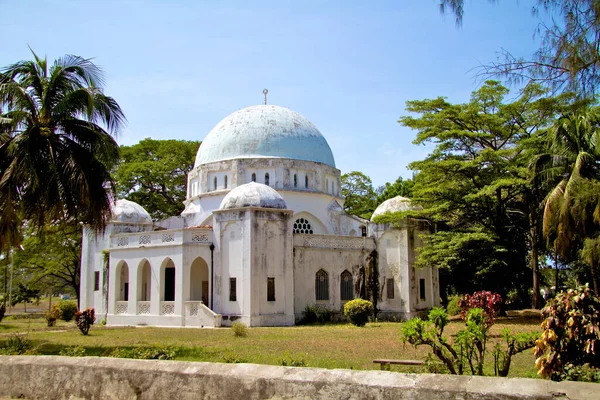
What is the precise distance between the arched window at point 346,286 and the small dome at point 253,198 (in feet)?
16.9

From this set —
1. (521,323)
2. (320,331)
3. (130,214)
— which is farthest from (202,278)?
(521,323)

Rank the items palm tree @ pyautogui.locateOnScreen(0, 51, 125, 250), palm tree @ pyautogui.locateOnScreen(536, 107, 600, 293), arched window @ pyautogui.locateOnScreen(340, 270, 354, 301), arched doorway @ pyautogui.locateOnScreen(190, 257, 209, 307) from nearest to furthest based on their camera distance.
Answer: palm tree @ pyautogui.locateOnScreen(0, 51, 125, 250), palm tree @ pyautogui.locateOnScreen(536, 107, 600, 293), arched window @ pyautogui.locateOnScreen(340, 270, 354, 301), arched doorway @ pyautogui.locateOnScreen(190, 257, 209, 307)

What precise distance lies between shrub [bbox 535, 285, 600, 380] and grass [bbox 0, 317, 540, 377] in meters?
3.15

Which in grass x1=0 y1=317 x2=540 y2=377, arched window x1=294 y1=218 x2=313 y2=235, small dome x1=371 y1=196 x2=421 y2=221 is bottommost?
grass x1=0 y1=317 x2=540 y2=377

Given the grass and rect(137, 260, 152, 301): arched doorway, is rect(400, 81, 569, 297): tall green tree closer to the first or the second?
the grass

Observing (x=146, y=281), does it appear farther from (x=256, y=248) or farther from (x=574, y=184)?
(x=574, y=184)

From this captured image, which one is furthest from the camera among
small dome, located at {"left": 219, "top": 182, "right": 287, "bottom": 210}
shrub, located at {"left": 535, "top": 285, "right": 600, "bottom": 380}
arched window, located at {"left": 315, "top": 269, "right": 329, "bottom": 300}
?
arched window, located at {"left": 315, "top": 269, "right": 329, "bottom": 300}

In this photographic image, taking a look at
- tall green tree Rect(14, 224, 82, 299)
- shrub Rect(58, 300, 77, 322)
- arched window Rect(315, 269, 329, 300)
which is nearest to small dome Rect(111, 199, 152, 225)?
shrub Rect(58, 300, 77, 322)

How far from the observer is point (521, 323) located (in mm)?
24609

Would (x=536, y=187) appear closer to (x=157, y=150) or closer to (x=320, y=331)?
(x=320, y=331)

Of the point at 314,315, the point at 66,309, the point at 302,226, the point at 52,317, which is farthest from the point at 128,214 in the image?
the point at 314,315

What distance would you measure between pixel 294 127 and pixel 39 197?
21476 mm

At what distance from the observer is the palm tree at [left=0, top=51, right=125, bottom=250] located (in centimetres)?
1625

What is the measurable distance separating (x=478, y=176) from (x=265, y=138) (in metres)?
13.1
